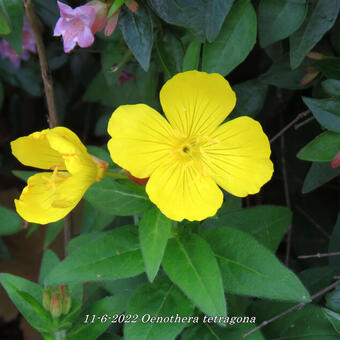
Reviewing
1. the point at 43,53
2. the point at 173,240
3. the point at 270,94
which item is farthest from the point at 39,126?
the point at 173,240

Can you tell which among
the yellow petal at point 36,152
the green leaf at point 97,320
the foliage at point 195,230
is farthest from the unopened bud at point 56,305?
the yellow petal at point 36,152

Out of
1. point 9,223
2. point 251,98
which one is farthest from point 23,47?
point 251,98

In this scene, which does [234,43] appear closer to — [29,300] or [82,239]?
[82,239]

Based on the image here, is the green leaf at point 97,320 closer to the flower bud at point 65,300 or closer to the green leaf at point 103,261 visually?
the flower bud at point 65,300

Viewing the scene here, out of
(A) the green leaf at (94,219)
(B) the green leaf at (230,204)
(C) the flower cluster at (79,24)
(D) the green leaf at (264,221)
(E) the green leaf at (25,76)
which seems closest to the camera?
(C) the flower cluster at (79,24)

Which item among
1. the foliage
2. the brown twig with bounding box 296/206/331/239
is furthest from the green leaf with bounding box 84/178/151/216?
the brown twig with bounding box 296/206/331/239

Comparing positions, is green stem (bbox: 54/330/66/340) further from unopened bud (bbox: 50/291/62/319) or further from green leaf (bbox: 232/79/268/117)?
green leaf (bbox: 232/79/268/117)

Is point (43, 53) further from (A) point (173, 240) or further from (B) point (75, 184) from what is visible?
(A) point (173, 240)
